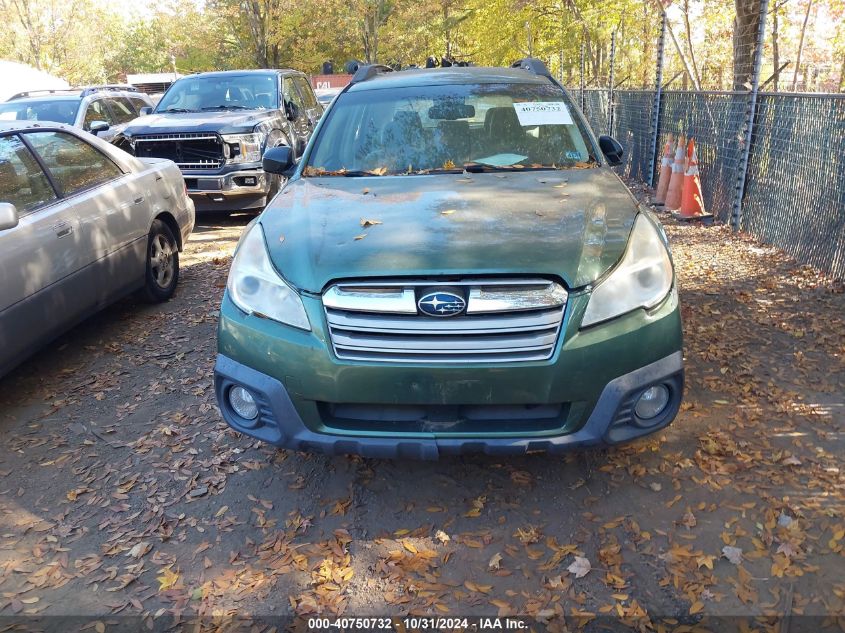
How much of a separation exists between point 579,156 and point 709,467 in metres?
1.97

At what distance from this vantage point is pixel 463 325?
8.50 feet

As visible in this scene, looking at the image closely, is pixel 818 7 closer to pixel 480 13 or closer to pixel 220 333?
pixel 480 13

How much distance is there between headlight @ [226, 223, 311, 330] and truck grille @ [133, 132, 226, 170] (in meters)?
5.89

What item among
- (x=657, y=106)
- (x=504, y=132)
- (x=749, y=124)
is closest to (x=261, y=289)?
(x=504, y=132)

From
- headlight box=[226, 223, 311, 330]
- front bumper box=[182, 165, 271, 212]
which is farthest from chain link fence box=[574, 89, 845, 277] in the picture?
front bumper box=[182, 165, 271, 212]

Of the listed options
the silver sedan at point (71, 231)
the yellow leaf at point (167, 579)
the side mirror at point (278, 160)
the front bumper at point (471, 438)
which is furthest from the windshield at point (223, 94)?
the yellow leaf at point (167, 579)

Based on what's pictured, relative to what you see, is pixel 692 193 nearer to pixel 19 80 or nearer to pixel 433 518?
pixel 433 518

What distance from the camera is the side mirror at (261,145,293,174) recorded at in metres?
4.54

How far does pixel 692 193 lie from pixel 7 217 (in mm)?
7440

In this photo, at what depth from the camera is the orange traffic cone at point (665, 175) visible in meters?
9.34

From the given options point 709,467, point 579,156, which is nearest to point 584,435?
point 709,467

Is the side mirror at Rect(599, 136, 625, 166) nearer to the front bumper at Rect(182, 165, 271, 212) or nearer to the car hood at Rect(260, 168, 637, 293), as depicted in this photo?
the car hood at Rect(260, 168, 637, 293)

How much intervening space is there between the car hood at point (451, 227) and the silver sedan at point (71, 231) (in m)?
1.67

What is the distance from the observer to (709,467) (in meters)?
3.21
